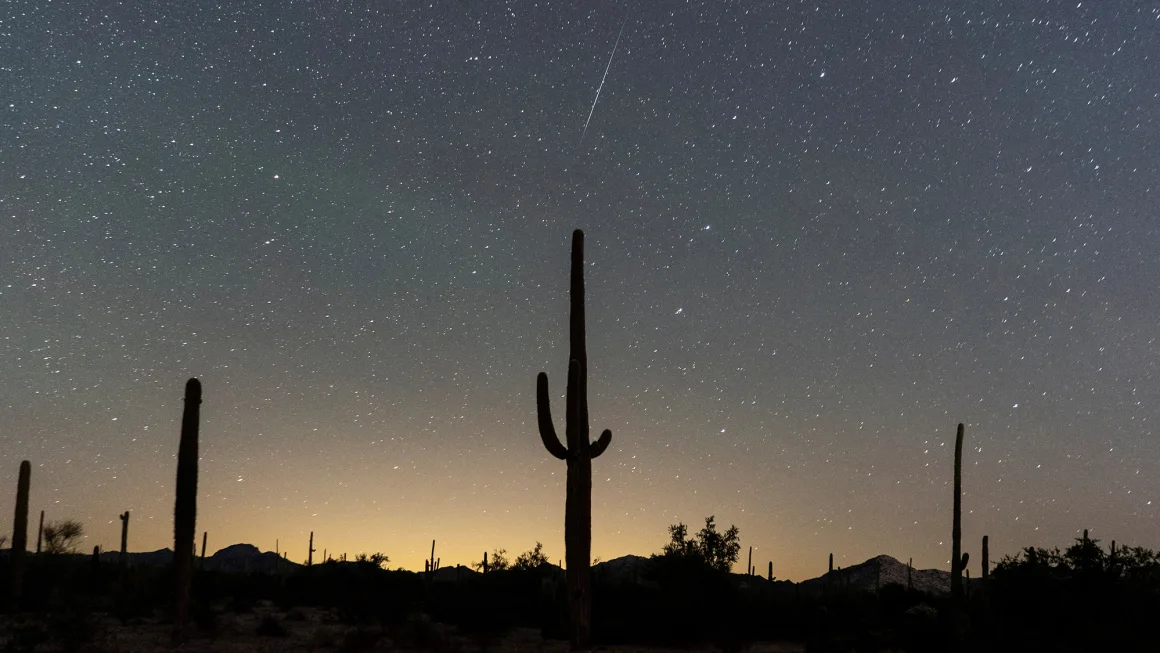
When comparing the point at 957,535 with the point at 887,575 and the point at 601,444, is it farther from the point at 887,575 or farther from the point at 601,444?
the point at 887,575

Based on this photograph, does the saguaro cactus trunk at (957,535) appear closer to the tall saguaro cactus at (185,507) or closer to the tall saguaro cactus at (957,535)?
the tall saguaro cactus at (957,535)

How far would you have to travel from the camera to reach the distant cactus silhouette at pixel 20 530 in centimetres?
2761

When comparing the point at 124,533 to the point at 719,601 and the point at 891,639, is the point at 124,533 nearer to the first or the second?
the point at 719,601

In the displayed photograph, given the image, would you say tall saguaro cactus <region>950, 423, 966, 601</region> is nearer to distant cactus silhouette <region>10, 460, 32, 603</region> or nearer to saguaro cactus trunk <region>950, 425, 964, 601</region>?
saguaro cactus trunk <region>950, 425, 964, 601</region>

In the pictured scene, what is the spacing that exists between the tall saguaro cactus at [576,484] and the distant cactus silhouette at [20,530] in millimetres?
17823

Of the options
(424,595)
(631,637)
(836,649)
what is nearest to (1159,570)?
(836,649)

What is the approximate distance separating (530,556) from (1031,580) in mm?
25268

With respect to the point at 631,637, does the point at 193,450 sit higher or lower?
higher

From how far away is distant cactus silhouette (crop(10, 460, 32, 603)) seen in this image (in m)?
27.6

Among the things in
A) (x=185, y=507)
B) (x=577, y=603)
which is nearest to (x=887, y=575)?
(x=577, y=603)

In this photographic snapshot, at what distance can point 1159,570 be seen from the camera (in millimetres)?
25625

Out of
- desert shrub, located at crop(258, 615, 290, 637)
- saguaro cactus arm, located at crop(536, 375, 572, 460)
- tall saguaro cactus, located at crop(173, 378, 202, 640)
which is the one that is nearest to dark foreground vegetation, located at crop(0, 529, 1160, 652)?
desert shrub, located at crop(258, 615, 290, 637)

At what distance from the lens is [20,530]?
28.5 m

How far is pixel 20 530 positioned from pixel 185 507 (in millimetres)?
10736
